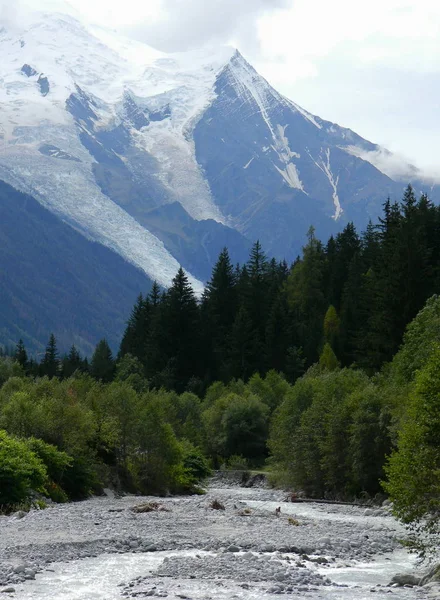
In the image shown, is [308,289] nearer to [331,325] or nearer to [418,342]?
[331,325]

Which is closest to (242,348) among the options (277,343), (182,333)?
(277,343)

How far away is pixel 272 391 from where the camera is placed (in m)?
101

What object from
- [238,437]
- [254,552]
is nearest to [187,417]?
[238,437]

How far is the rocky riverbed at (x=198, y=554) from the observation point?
Answer: 89.2ft

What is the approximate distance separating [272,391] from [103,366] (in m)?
56.3

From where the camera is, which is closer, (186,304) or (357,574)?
(357,574)

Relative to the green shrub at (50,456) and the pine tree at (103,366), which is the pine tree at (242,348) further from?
the green shrub at (50,456)

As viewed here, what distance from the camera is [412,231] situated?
Answer: 9694cm

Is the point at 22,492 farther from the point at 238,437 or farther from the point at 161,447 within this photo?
the point at 238,437

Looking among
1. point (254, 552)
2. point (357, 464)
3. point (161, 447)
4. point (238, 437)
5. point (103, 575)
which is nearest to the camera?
point (103, 575)

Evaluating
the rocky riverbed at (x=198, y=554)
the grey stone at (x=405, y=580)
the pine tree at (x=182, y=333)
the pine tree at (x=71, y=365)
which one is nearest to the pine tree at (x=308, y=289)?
the pine tree at (x=182, y=333)

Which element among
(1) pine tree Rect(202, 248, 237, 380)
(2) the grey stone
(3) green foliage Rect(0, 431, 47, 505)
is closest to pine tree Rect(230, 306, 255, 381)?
(1) pine tree Rect(202, 248, 237, 380)

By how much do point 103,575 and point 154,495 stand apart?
1333 inches

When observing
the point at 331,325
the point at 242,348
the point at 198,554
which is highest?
the point at 331,325
